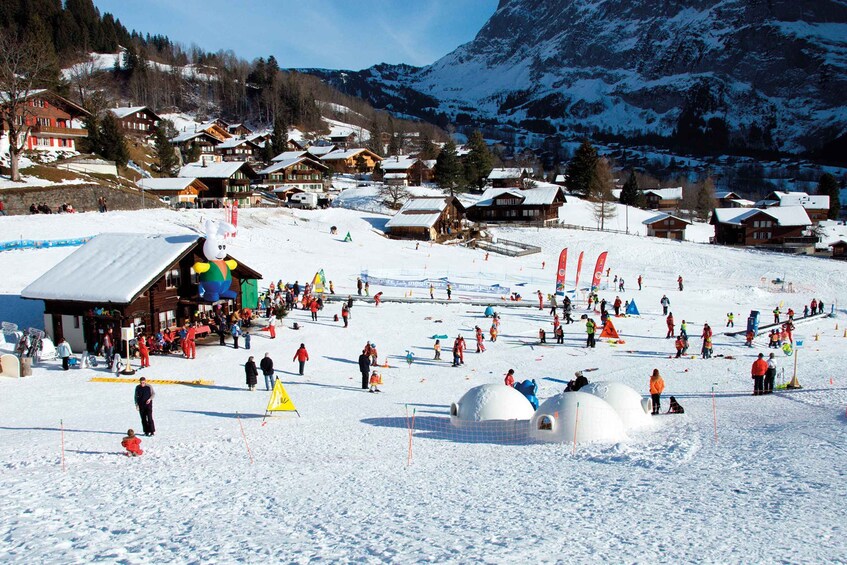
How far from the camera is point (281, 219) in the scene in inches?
2174

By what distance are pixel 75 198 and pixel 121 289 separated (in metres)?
30.0

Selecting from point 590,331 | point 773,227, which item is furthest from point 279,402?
point 773,227

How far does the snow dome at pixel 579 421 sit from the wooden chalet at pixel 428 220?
4620 centimetres

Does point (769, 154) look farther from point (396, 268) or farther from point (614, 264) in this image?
point (396, 268)

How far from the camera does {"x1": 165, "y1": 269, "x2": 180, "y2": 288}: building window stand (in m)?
24.5

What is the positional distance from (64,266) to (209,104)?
128 m

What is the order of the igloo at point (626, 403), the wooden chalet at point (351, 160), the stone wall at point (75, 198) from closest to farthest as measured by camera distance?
the igloo at point (626, 403) → the stone wall at point (75, 198) → the wooden chalet at point (351, 160)

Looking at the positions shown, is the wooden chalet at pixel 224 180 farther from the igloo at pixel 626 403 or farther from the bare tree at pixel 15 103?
the igloo at pixel 626 403

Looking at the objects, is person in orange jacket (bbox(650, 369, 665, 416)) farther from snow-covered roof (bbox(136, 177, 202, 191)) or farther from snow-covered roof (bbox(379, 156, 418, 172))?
snow-covered roof (bbox(379, 156, 418, 172))

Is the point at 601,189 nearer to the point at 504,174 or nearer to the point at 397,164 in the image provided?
the point at 504,174

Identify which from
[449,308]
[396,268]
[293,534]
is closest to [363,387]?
[293,534]

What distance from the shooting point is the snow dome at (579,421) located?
1307 cm

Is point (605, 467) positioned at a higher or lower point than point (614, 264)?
lower

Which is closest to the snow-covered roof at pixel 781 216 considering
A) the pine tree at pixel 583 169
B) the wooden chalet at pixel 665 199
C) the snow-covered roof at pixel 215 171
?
the pine tree at pixel 583 169
